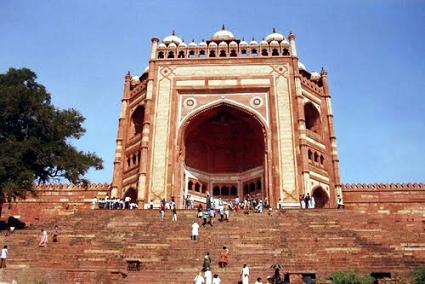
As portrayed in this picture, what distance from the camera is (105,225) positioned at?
18.5m

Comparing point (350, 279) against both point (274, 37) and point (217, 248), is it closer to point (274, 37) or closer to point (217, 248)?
point (217, 248)

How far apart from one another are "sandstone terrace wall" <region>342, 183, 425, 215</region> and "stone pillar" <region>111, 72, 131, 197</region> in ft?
45.9

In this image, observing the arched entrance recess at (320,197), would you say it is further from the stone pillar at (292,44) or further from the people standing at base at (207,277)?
the people standing at base at (207,277)

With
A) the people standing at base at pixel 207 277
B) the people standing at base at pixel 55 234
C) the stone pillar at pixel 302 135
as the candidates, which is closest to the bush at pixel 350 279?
the people standing at base at pixel 207 277

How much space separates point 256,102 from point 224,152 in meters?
5.30

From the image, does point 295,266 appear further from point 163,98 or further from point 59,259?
point 163,98

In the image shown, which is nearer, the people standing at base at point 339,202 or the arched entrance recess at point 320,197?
the people standing at base at point 339,202

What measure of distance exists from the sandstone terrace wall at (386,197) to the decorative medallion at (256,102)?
7414 mm

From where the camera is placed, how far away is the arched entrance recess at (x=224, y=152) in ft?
99.6

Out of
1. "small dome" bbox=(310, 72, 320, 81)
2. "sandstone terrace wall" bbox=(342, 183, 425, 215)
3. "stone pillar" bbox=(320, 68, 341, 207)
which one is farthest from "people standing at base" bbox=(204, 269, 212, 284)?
"small dome" bbox=(310, 72, 320, 81)

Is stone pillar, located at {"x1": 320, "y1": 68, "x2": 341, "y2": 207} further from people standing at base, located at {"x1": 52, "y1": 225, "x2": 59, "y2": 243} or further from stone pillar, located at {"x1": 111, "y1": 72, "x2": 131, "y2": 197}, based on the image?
people standing at base, located at {"x1": 52, "y1": 225, "x2": 59, "y2": 243}

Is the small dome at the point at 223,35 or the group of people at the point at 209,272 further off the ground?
the small dome at the point at 223,35

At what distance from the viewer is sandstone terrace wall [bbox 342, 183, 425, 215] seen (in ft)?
96.3

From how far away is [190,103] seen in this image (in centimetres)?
3006
